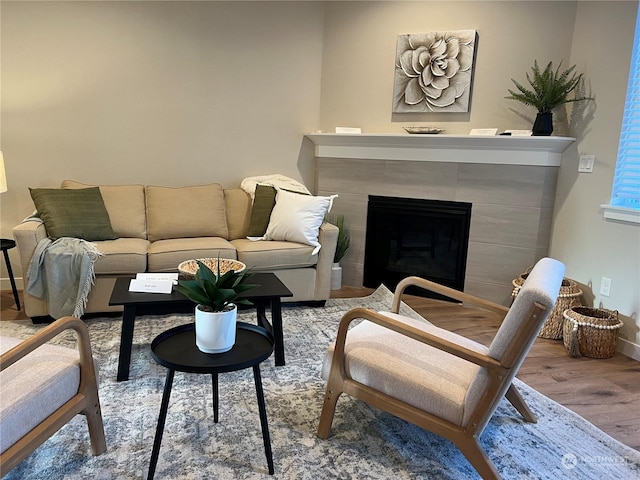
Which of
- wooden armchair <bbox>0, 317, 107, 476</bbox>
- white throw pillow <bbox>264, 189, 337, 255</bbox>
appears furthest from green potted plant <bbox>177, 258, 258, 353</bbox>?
white throw pillow <bbox>264, 189, 337, 255</bbox>

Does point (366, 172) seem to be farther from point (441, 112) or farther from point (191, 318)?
point (191, 318)

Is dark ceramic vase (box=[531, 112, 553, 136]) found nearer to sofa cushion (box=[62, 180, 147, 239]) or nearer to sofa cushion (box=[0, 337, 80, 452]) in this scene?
sofa cushion (box=[62, 180, 147, 239])

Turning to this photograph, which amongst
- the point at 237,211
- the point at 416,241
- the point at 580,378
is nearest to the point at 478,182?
the point at 416,241

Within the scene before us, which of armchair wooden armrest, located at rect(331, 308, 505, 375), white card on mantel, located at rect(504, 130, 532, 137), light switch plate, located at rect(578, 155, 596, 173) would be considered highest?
white card on mantel, located at rect(504, 130, 532, 137)

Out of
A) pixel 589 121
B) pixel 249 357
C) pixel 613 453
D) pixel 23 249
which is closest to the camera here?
pixel 249 357

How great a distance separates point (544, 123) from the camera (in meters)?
3.33

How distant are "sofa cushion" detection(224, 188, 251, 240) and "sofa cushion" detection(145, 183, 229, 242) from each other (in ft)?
0.24

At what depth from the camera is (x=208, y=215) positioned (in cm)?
369

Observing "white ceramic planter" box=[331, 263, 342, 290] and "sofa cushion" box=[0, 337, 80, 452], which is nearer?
"sofa cushion" box=[0, 337, 80, 452]

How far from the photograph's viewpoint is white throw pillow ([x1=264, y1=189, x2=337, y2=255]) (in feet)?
→ 11.3

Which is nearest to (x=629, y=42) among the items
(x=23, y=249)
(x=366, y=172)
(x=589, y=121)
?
(x=589, y=121)

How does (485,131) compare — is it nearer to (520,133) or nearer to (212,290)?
(520,133)

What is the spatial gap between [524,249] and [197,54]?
123 inches

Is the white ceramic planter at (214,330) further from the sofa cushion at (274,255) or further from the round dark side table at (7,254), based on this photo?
the round dark side table at (7,254)
